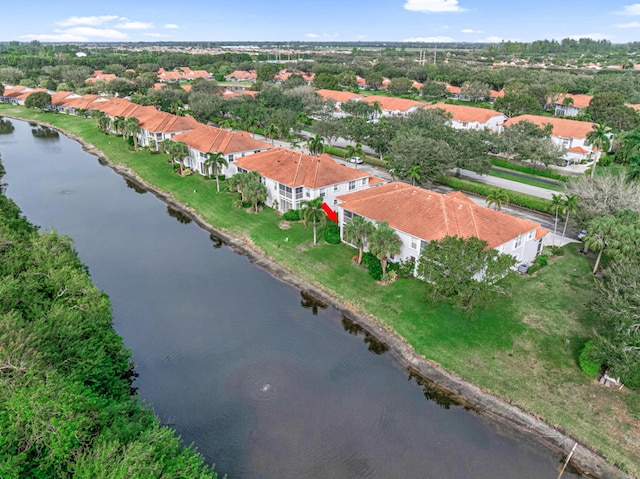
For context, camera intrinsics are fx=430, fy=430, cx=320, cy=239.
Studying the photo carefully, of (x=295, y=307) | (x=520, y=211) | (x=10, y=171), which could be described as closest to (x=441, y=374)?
(x=295, y=307)

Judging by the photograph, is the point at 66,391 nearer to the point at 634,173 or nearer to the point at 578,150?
the point at 634,173

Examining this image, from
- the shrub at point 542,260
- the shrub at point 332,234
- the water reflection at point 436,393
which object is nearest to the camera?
the water reflection at point 436,393

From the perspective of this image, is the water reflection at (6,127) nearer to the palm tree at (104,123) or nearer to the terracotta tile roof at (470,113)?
Answer: the palm tree at (104,123)

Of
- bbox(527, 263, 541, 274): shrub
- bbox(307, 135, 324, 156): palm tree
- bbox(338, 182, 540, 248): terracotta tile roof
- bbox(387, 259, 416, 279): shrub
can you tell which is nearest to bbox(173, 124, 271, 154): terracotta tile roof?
bbox(307, 135, 324, 156): palm tree

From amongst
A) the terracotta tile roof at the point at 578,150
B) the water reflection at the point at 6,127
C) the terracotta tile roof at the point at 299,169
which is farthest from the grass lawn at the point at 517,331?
the water reflection at the point at 6,127

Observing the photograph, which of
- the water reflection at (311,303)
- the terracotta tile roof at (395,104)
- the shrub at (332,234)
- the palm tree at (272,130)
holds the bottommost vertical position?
the water reflection at (311,303)

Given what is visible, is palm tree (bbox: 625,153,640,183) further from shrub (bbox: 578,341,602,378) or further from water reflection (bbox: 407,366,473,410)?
water reflection (bbox: 407,366,473,410)

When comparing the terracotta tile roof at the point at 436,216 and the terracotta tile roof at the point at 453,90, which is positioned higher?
the terracotta tile roof at the point at 453,90

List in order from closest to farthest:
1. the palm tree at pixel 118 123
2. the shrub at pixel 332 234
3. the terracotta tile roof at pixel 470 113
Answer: the shrub at pixel 332 234
the palm tree at pixel 118 123
the terracotta tile roof at pixel 470 113
